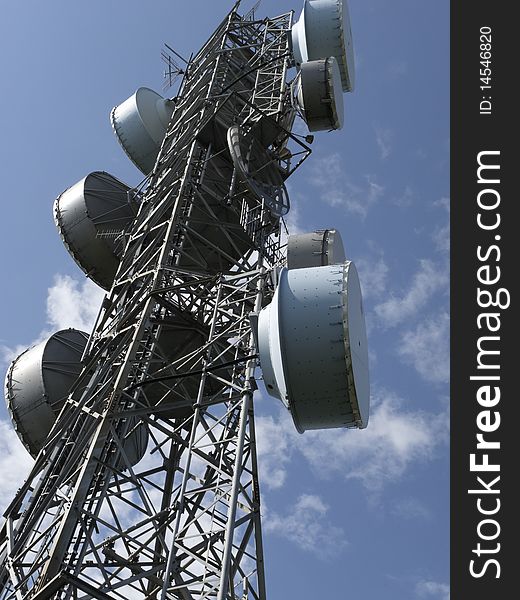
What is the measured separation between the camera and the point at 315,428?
10.5m

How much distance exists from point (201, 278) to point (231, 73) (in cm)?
908

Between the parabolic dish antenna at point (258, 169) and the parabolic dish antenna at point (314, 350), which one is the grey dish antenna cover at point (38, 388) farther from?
the parabolic dish antenna at point (314, 350)

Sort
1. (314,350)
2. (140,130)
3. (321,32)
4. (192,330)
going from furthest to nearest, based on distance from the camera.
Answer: (140,130), (321,32), (192,330), (314,350)

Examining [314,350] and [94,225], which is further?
[94,225]

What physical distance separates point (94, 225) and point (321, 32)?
7.57 meters

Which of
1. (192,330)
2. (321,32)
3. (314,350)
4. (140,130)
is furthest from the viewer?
(140,130)

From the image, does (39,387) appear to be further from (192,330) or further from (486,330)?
(486,330)

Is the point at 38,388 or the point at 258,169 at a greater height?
the point at 258,169

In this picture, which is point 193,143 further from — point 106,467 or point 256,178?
point 106,467

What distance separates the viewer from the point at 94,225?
59.1 ft

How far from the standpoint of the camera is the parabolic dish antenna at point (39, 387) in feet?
48.5

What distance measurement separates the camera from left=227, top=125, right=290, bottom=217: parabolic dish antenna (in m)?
15.6

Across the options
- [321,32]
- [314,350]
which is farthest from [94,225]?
[314,350]

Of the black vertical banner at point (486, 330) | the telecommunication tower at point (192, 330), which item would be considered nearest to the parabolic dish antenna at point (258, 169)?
the telecommunication tower at point (192, 330)
